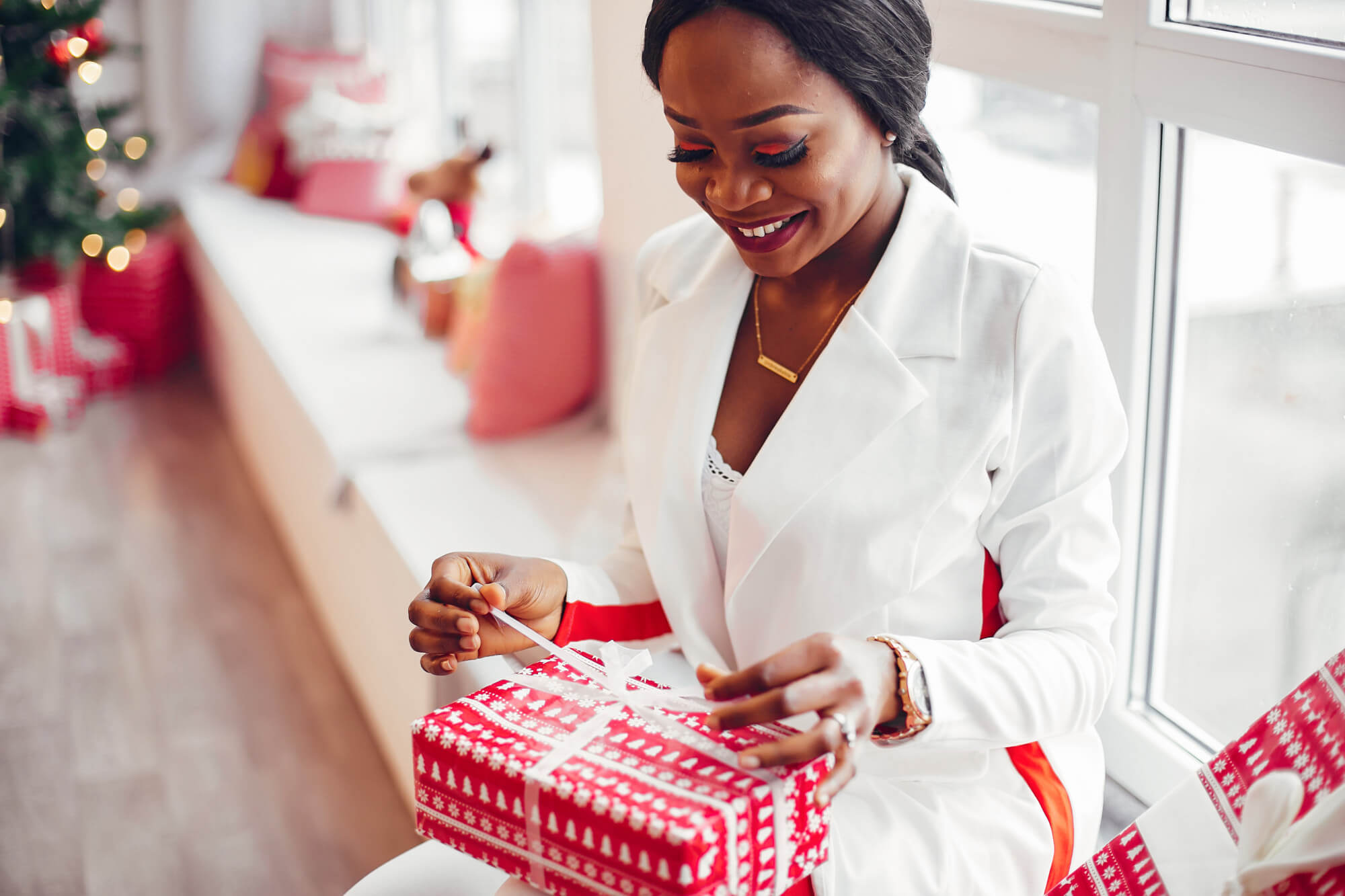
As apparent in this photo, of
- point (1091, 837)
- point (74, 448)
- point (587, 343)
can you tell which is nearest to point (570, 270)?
point (587, 343)

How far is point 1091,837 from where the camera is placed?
44.5 inches

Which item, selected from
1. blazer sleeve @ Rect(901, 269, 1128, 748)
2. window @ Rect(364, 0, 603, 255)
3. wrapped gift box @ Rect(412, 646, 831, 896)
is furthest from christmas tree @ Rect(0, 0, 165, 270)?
blazer sleeve @ Rect(901, 269, 1128, 748)

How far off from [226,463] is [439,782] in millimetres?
2947

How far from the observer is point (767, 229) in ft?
3.19

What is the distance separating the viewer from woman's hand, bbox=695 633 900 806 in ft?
2.63

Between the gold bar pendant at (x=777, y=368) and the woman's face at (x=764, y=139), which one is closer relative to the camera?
the woman's face at (x=764, y=139)

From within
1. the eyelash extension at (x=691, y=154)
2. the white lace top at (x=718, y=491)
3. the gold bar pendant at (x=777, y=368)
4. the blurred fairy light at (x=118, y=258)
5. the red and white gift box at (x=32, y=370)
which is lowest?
the red and white gift box at (x=32, y=370)

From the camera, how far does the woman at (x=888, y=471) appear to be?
0.92 m

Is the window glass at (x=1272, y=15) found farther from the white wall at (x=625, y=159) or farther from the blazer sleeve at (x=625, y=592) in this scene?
the white wall at (x=625, y=159)

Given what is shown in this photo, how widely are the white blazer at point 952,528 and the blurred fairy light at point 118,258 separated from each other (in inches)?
140

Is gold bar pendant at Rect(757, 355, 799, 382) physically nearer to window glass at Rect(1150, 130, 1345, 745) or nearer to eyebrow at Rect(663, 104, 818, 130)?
eyebrow at Rect(663, 104, 818, 130)

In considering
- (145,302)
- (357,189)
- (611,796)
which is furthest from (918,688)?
(145,302)

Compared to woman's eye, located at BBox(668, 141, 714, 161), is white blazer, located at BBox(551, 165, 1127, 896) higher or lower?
lower

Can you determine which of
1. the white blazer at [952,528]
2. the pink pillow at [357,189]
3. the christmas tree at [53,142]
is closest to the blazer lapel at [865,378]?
the white blazer at [952,528]
